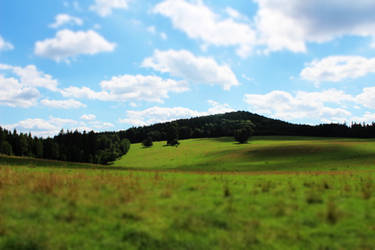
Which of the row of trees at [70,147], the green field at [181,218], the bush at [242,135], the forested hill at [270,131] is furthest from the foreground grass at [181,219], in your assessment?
the forested hill at [270,131]

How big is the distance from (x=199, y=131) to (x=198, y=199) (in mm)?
164334

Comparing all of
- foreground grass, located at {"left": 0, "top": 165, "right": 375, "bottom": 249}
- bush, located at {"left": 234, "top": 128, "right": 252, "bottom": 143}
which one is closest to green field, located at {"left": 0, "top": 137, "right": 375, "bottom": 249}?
foreground grass, located at {"left": 0, "top": 165, "right": 375, "bottom": 249}

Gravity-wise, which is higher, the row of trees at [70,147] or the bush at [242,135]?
the bush at [242,135]

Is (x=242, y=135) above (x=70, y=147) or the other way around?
above

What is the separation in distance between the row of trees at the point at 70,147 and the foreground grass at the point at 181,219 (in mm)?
102132

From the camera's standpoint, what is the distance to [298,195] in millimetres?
11992

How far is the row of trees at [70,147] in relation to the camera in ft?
356

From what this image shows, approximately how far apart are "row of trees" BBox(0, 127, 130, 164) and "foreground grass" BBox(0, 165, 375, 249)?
102m

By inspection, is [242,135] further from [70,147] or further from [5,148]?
[5,148]

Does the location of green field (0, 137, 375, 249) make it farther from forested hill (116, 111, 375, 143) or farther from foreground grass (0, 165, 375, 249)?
forested hill (116, 111, 375, 143)

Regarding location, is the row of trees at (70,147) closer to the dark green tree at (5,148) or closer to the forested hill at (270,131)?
the dark green tree at (5,148)

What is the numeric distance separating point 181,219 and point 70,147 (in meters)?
117

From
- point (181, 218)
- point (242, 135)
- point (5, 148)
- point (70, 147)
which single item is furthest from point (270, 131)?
point (181, 218)

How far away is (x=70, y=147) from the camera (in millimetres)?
113188
